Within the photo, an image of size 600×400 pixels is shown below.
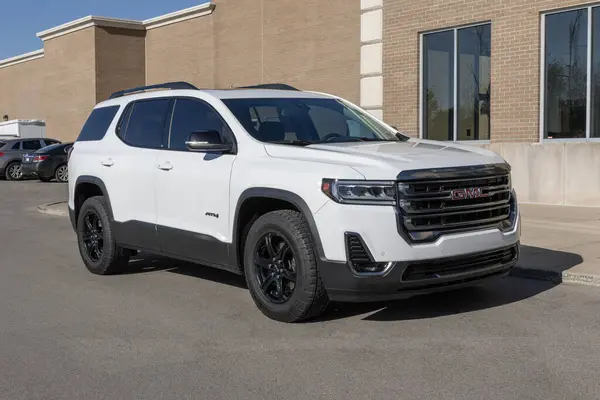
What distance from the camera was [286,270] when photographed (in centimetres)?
614

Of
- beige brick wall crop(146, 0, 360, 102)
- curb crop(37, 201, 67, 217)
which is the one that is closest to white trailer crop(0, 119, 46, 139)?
beige brick wall crop(146, 0, 360, 102)

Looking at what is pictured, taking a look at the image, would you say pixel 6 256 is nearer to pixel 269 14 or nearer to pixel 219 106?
pixel 219 106

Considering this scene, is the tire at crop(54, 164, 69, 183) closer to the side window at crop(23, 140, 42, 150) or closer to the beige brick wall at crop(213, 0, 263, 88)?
the side window at crop(23, 140, 42, 150)

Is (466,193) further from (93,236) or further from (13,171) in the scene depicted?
(13,171)

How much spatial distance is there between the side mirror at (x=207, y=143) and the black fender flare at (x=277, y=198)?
498 millimetres

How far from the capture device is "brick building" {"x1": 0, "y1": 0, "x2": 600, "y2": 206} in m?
13.8

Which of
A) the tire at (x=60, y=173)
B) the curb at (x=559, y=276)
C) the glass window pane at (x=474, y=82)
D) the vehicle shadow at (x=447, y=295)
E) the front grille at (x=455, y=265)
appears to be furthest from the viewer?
the tire at (x=60, y=173)

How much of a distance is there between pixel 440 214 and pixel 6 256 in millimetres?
6693

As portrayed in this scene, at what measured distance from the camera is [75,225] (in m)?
9.03

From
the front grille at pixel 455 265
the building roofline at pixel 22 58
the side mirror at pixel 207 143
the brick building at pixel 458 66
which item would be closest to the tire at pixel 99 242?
the side mirror at pixel 207 143

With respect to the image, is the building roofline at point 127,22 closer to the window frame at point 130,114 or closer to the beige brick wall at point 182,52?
the beige brick wall at point 182,52

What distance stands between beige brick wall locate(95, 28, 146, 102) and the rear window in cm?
2242

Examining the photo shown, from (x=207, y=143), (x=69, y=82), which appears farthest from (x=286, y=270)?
(x=69, y=82)

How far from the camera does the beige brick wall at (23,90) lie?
39.4 meters
